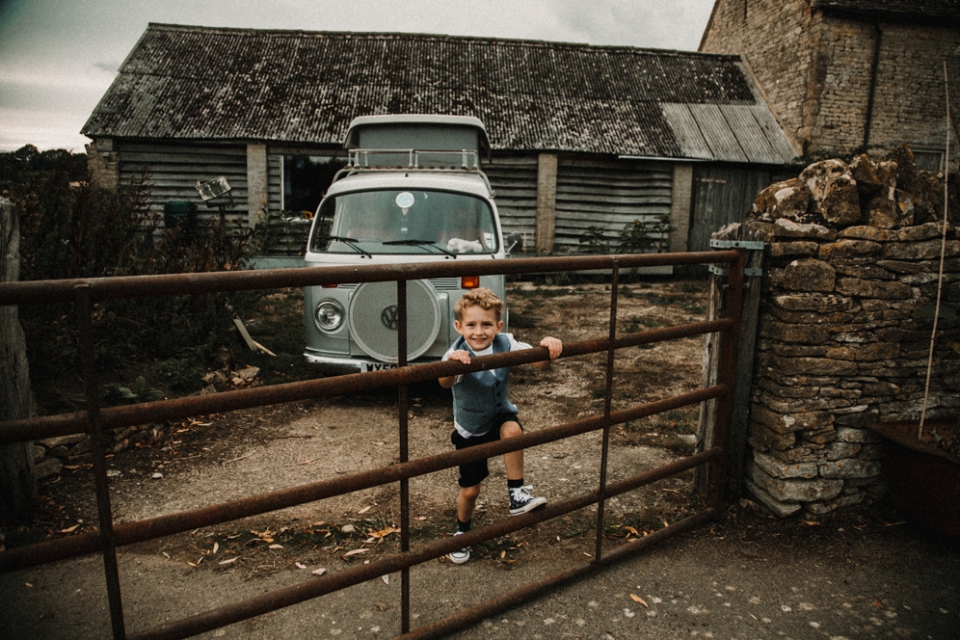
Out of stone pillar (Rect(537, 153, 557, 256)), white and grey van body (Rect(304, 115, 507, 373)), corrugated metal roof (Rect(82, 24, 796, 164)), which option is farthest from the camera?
stone pillar (Rect(537, 153, 557, 256))

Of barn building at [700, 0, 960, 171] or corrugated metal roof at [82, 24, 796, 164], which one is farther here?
barn building at [700, 0, 960, 171]

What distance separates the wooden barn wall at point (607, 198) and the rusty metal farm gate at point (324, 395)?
39.4 ft

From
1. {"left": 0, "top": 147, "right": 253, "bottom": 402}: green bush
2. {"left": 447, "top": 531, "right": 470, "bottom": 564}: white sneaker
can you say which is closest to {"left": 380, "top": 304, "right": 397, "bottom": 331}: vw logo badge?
{"left": 0, "top": 147, "right": 253, "bottom": 402}: green bush

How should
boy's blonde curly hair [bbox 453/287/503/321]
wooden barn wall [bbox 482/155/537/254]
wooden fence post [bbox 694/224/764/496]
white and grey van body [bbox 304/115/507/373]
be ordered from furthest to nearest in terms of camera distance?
1. wooden barn wall [bbox 482/155/537/254]
2. white and grey van body [bbox 304/115/507/373]
3. wooden fence post [bbox 694/224/764/496]
4. boy's blonde curly hair [bbox 453/287/503/321]

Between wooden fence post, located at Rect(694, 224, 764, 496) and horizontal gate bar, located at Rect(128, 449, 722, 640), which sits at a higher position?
wooden fence post, located at Rect(694, 224, 764, 496)

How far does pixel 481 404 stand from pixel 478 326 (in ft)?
1.28

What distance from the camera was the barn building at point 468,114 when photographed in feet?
45.6

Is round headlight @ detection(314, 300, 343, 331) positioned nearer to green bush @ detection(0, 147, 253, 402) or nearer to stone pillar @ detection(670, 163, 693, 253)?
green bush @ detection(0, 147, 253, 402)

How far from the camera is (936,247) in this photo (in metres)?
3.18

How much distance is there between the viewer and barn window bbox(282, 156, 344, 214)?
1430cm

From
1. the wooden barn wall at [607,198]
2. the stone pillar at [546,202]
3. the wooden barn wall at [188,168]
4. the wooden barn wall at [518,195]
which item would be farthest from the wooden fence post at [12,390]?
the wooden barn wall at [607,198]

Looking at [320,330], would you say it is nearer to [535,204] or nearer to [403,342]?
[403,342]

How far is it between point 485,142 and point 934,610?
7.66 m

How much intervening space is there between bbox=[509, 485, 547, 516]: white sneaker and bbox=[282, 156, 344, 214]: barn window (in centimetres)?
1251
